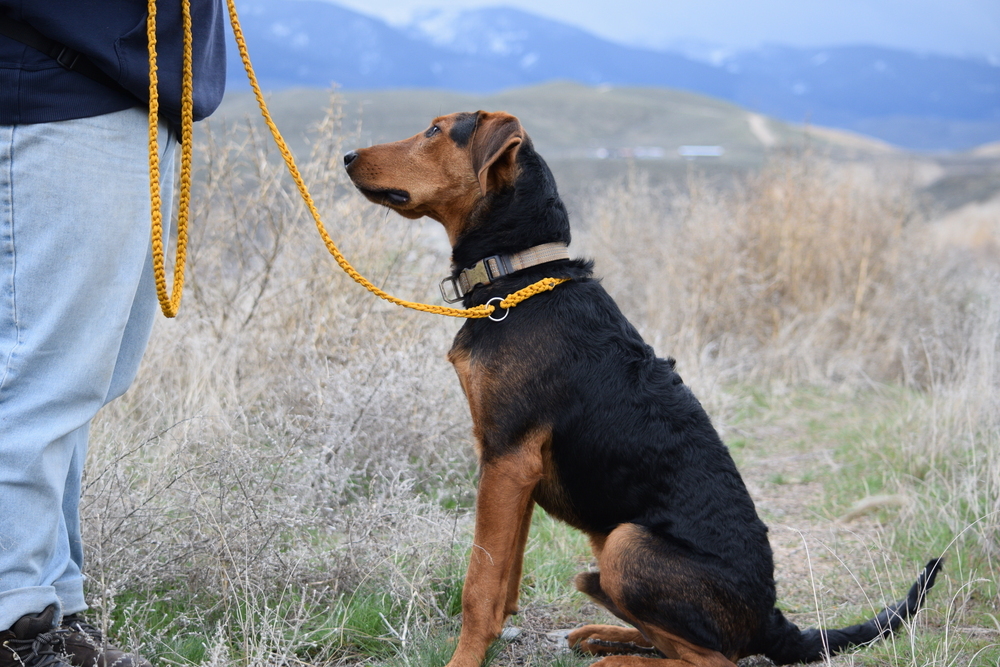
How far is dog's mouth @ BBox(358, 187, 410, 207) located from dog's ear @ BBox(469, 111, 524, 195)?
30 centimetres

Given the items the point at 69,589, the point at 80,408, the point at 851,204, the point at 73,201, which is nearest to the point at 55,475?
the point at 80,408

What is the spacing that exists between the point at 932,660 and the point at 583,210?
28.9 ft

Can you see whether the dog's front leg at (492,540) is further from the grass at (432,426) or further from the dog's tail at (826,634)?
the dog's tail at (826,634)

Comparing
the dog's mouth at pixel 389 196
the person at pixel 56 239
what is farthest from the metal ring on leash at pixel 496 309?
the person at pixel 56 239

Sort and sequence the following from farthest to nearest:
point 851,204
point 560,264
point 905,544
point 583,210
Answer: point 583,210 < point 851,204 < point 905,544 < point 560,264

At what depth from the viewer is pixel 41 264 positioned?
85.4 inches

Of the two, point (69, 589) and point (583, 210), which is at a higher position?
point (583, 210)

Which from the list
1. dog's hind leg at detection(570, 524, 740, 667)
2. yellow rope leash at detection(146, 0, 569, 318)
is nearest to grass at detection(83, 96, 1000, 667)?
dog's hind leg at detection(570, 524, 740, 667)

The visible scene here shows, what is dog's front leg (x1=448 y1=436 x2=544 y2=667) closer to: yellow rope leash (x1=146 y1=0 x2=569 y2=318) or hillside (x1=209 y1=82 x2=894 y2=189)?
yellow rope leash (x1=146 y1=0 x2=569 y2=318)

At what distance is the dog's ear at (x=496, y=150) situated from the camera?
118 inches

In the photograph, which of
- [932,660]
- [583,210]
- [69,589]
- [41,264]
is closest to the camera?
[41,264]

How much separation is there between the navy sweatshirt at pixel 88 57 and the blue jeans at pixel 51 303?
0.04 meters

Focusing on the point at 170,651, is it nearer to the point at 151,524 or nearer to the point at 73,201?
the point at 151,524

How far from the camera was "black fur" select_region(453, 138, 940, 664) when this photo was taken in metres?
2.64
